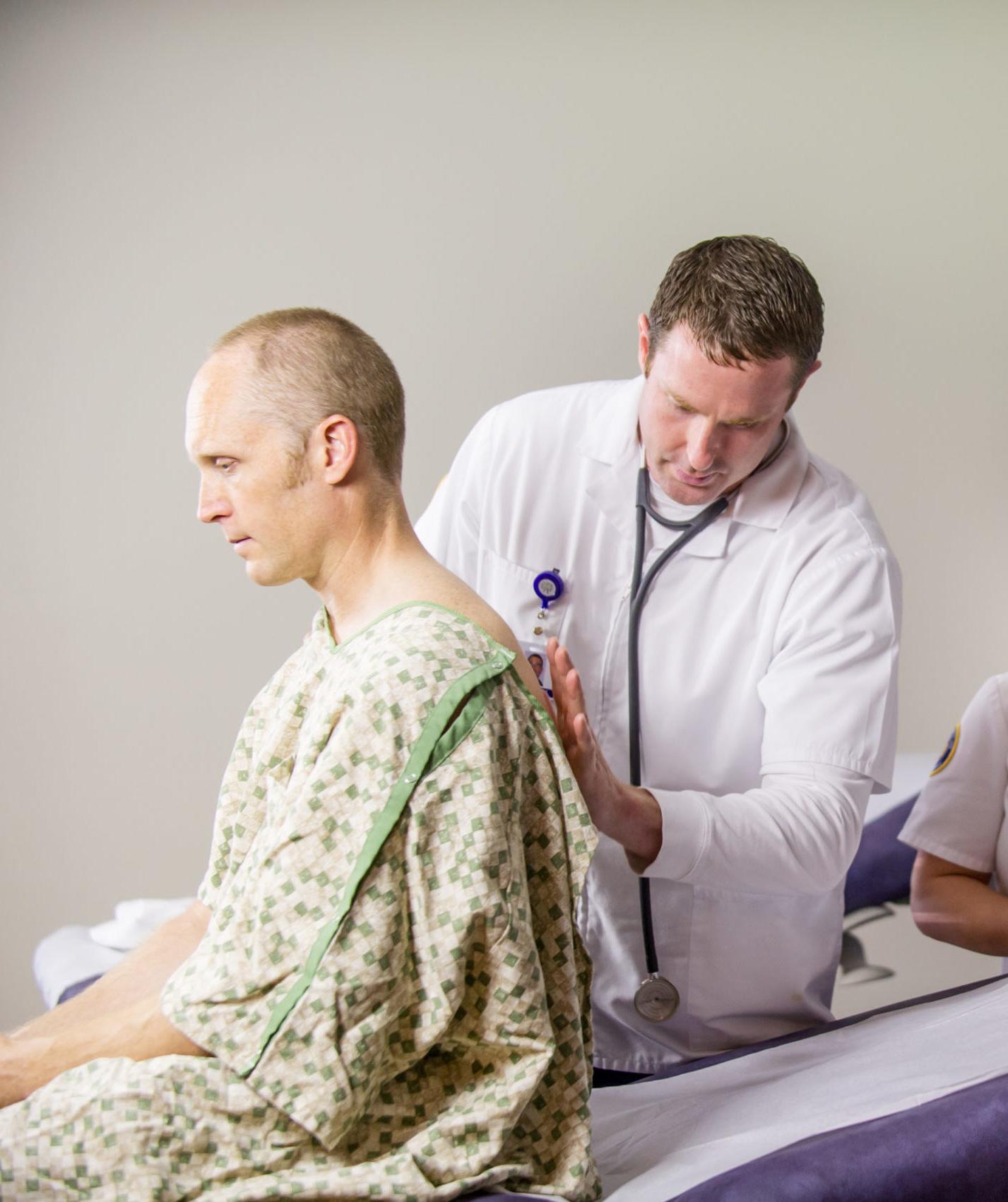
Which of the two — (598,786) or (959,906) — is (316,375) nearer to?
(598,786)

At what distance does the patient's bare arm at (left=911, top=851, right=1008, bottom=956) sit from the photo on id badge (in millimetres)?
664

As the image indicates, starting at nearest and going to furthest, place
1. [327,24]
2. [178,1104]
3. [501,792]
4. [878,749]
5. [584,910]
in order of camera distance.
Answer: [178,1104], [501,792], [878,749], [584,910], [327,24]

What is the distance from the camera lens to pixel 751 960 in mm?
1857

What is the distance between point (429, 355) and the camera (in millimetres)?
3170

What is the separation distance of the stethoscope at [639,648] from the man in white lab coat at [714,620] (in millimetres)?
13

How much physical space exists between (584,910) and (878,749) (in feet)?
1.60

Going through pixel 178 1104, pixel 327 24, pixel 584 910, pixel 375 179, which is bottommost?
pixel 584 910

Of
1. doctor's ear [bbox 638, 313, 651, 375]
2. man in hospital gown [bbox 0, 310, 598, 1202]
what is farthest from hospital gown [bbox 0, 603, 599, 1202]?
doctor's ear [bbox 638, 313, 651, 375]

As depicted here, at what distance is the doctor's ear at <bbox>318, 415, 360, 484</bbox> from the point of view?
4.57 ft

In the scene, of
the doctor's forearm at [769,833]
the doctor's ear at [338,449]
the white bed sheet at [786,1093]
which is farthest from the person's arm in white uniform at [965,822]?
the doctor's ear at [338,449]

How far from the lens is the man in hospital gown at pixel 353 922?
115 cm

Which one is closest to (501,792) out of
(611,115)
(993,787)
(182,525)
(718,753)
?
(718,753)

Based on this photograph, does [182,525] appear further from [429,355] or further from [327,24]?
[327,24]

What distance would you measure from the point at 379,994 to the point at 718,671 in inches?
32.6
